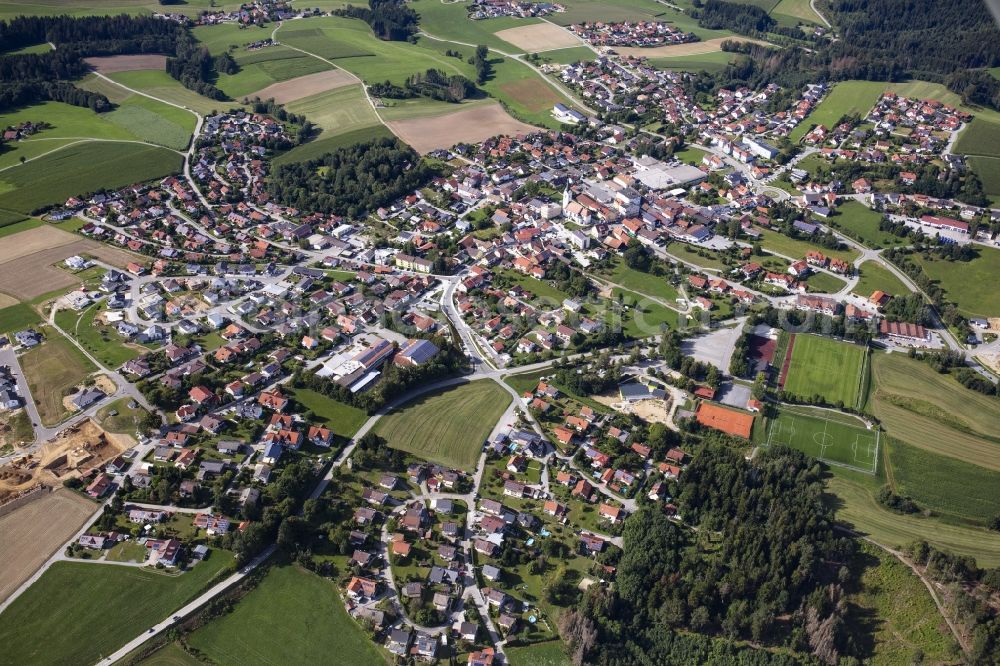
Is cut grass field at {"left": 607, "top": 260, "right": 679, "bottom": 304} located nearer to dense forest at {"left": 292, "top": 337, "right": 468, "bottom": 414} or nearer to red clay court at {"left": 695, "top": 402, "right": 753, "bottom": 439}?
red clay court at {"left": 695, "top": 402, "right": 753, "bottom": 439}

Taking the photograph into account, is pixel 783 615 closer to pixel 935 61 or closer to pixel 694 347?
pixel 694 347

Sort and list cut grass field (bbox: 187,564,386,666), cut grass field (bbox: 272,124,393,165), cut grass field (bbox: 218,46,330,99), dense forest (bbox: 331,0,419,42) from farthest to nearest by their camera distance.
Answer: dense forest (bbox: 331,0,419,42), cut grass field (bbox: 218,46,330,99), cut grass field (bbox: 272,124,393,165), cut grass field (bbox: 187,564,386,666)

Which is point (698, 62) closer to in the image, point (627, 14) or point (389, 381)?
point (627, 14)

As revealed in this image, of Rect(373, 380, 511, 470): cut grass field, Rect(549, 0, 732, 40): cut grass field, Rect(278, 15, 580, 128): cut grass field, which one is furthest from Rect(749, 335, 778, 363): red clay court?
Rect(549, 0, 732, 40): cut grass field

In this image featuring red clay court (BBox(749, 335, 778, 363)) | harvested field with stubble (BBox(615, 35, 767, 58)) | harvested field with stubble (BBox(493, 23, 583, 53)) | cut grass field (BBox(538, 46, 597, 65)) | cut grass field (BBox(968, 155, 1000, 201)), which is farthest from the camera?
harvested field with stubble (BBox(493, 23, 583, 53))

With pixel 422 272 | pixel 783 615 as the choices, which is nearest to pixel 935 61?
pixel 422 272

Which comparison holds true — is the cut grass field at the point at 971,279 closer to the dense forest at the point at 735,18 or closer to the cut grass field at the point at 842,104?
the cut grass field at the point at 842,104

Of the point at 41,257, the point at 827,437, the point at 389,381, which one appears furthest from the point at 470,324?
the point at 41,257
